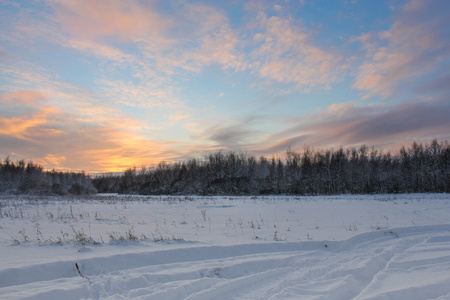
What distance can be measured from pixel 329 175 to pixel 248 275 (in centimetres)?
6902

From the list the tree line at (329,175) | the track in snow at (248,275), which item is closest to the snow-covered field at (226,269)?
the track in snow at (248,275)

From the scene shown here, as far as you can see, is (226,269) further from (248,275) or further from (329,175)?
(329,175)

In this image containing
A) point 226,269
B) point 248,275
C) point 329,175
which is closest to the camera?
point 248,275

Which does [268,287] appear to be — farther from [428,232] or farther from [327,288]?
[428,232]

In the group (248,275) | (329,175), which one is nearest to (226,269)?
(248,275)

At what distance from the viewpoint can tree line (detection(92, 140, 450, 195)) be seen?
196ft

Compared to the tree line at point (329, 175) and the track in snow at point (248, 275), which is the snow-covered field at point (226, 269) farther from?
the tree line at point (329, 175)

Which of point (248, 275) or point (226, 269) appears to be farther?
point (226, 269)

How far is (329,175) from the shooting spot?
6731 centimetres

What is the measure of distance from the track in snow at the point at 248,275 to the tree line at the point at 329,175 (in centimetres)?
5304

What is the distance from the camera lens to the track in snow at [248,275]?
3707 millimetres

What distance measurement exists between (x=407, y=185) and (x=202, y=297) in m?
72.5

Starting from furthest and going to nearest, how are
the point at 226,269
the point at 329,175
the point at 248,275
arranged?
the point at 329,175
the point at 226,269
the point at 248,275

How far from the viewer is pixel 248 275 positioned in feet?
15.3
